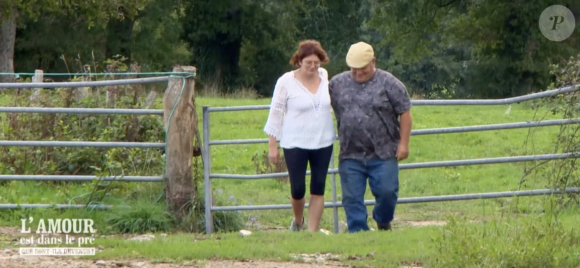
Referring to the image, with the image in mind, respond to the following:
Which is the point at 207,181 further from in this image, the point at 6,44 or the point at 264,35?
the point at 264,35

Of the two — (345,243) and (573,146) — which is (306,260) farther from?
(573,146)

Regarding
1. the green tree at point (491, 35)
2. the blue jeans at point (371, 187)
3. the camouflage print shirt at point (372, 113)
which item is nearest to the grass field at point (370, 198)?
the blue jeans at point (371, 187)

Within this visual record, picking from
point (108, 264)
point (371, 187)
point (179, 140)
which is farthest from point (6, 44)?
point (108, 264)

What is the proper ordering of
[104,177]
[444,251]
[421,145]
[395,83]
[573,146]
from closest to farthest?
1. [444,251]
2. [395,83]
3. [573,146]
4. [104,177]
5. [421,145]

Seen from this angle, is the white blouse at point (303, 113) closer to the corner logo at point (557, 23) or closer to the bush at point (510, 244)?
the bush at point (510, 244)

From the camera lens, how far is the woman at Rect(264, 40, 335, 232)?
24.9 feet

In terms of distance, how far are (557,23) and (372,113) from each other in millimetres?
27908

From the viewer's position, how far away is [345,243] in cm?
692

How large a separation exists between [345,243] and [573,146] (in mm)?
2537

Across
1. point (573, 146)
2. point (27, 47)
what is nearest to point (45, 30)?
point (27, 47)

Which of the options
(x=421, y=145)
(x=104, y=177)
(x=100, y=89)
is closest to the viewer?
(x=104, y=177)

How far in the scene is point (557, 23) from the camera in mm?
33625

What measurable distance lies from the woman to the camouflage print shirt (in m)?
0.17

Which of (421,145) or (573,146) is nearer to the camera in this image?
(573,146)
